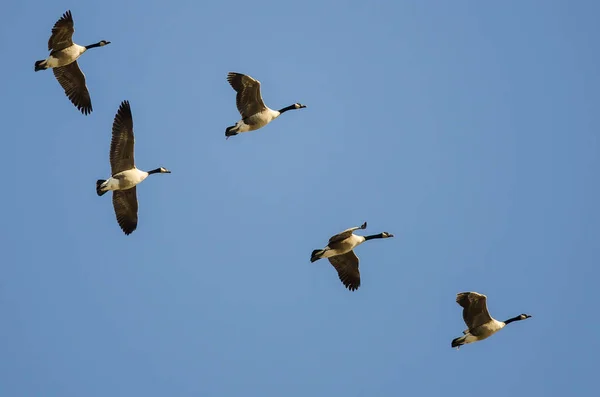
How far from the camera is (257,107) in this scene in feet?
85.0

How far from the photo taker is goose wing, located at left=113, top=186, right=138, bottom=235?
82.3 ft

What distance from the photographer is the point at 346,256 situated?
25.8 meters

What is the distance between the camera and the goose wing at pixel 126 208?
25094 millimetres

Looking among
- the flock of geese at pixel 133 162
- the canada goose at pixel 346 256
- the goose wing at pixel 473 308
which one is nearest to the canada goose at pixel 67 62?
the flock of geese at pixel 133 162

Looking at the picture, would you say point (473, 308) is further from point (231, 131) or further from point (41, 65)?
point (41, 65)

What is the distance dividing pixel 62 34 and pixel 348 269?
10.1 m

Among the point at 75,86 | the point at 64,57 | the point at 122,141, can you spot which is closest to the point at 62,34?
the point at 64,57

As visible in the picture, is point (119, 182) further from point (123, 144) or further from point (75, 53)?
point (75, 53)

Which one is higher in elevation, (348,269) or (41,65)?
(41,65)

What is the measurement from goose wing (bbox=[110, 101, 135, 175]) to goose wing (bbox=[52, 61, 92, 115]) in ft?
10.6

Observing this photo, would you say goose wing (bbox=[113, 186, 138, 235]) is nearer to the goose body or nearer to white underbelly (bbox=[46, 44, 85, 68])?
the goose body

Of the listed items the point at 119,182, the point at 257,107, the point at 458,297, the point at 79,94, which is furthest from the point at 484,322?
the point at 79,94

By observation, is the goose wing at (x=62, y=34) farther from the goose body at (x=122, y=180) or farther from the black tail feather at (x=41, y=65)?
the goose body at (x=122, y=180)

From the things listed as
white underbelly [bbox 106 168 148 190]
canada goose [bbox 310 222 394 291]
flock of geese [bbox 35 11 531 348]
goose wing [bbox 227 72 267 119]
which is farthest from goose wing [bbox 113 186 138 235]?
canada goose [bbox 310 222 394 291]
